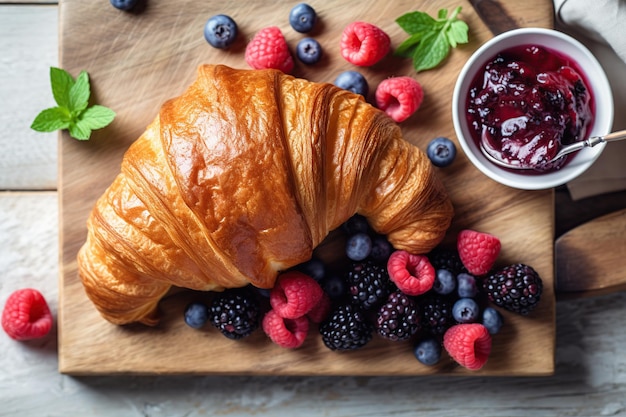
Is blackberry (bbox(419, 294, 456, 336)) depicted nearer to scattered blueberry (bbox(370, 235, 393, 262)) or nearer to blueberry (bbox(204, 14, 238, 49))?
scattered blueberry (bbox(370, 235, 393, 262))

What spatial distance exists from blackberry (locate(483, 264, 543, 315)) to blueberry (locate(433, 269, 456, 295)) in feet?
0.34

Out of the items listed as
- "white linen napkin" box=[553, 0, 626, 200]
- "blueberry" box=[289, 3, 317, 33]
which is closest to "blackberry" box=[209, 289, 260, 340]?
"blueberry" box=[289, 3, 317, 33]

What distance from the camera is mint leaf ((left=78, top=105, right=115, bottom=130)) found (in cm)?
210

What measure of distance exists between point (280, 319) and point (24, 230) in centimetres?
93

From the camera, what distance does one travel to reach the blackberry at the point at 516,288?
203cm

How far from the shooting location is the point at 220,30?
2100 millimetres

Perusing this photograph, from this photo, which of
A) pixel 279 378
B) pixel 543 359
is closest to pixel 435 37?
pixel 543 359

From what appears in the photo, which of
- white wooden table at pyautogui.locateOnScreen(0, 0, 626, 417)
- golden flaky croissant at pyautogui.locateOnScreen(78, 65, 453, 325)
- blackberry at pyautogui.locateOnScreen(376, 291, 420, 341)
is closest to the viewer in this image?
golden flaky croissant at pyautogui.locateOnScreen(78, 65, 453, 325)

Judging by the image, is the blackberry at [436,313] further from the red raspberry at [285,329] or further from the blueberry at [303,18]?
the blueberry at [303,18]

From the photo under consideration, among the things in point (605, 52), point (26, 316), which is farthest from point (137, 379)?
point (605, 52)

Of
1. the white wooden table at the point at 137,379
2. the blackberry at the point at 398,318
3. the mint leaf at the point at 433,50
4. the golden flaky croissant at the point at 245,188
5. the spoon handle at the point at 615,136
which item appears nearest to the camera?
the golden flaky croissant at the point at 245,188

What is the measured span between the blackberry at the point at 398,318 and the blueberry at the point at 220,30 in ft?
2.94

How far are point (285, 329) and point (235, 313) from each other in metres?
0.15

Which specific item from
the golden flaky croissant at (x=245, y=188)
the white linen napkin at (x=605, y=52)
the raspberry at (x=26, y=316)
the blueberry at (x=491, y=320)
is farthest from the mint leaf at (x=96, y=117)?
the white linen napkin at (x=605, y=52)
